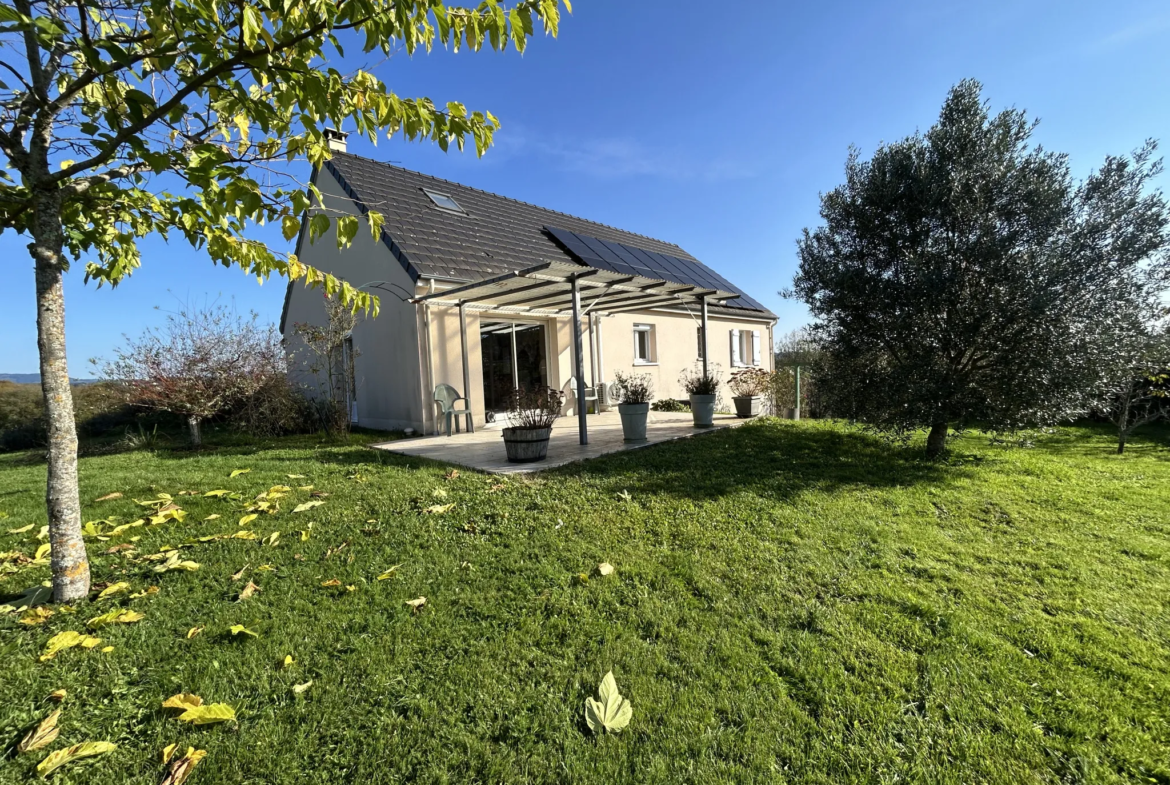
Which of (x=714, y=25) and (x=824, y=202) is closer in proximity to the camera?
(x=824, y=202)

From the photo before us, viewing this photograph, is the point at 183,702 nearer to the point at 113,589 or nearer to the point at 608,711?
the point at 113,589

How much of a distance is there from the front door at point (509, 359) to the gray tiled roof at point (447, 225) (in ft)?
4.77

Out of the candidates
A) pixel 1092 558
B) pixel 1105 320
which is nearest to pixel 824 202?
pixel 1105 320

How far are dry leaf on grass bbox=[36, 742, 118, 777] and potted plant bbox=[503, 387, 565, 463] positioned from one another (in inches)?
181

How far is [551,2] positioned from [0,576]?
15.7 feet

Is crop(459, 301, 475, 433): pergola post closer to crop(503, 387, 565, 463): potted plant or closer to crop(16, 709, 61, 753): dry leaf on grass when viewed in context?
crop(503, 387, 565, 463): potted plant

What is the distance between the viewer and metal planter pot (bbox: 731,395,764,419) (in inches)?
422

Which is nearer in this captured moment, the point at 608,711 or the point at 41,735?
the point at 41,735

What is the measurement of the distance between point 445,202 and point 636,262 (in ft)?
19.3

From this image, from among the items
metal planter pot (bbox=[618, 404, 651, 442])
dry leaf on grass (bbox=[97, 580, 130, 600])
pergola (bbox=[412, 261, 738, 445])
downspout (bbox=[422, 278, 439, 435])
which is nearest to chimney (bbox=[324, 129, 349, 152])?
downspout (bbox=[422, 278, 439, 435])

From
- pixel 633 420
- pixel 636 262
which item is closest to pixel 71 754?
pixel 633 420

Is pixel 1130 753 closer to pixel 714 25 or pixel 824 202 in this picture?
pixel 824 202

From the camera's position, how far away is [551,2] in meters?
2.27

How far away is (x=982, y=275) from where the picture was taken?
6391 mm
